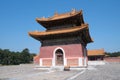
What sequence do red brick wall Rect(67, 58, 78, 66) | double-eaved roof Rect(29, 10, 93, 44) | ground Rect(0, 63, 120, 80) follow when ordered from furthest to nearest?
double-eaved roof Rect(29, 10, 93, 44), red brick wall Rect(67, 58, 78, 66), ground Rect(0, 63, 120, 80)

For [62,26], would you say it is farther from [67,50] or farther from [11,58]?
[11,58]

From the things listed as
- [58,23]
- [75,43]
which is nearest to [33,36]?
[58,23]

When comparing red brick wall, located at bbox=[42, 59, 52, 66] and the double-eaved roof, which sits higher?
the double-eaved roof

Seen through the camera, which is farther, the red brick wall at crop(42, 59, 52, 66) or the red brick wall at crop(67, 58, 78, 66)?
the red brick wall at crop(42, 59, 52, 66)

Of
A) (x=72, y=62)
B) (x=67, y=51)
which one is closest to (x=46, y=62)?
(x=67, y=51)

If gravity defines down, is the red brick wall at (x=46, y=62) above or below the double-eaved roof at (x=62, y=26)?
below

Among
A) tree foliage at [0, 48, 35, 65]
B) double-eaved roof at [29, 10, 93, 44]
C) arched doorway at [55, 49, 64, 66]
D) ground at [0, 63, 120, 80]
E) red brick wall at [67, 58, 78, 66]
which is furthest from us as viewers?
tree foliage at [0, 48, 35, 65]

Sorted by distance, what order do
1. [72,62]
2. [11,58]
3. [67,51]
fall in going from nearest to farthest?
1. [72,62]
2. [67,51]
3. [11,58]

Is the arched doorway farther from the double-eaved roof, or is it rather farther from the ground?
the ground

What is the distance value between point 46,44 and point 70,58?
3.78 metres

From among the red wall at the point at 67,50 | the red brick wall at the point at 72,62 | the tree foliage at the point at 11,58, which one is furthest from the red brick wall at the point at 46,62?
the tree foliage at the point at 11,58

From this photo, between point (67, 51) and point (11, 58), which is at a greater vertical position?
point (67, 51)

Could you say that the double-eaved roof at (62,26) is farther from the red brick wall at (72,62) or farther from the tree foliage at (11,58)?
the tree foliage at (11,58)

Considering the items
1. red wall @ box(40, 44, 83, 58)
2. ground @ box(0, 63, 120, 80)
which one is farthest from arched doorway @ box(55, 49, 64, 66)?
ground @ box(0, 63, 120, 80)
